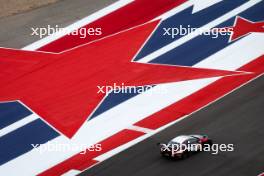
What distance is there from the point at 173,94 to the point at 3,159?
11.5m

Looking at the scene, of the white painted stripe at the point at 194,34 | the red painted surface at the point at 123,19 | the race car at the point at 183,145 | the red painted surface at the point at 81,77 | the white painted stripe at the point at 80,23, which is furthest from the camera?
the white painted stripe at the point at 80,23

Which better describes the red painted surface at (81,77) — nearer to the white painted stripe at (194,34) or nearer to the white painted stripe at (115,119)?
the white painted stripe at (115,119)

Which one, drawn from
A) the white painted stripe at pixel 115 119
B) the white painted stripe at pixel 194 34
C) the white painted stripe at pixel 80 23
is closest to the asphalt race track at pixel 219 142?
the white painted stripe at pixel 115 119

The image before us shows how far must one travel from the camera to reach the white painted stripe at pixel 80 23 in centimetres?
4766

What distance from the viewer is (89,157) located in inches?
1407

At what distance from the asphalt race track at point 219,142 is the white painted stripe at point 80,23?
46.5ft

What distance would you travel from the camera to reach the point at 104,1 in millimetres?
51844

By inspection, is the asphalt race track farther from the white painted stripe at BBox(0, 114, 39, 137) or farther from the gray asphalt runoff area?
the white painted stripe at BBox(0, 114, 39, 137)

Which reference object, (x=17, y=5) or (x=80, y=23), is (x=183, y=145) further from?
(x=17, y=5)

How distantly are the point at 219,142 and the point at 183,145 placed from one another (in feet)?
8.36

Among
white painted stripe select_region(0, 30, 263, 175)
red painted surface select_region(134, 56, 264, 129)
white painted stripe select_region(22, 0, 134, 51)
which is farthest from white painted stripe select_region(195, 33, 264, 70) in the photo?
white painted stripe select_region(22, 0, 134, 51)

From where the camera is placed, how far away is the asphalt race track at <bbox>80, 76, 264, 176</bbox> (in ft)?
109

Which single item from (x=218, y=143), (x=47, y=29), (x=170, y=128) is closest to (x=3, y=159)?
(x=170, y=128)

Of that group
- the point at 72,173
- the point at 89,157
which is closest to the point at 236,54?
the point at 89,157
